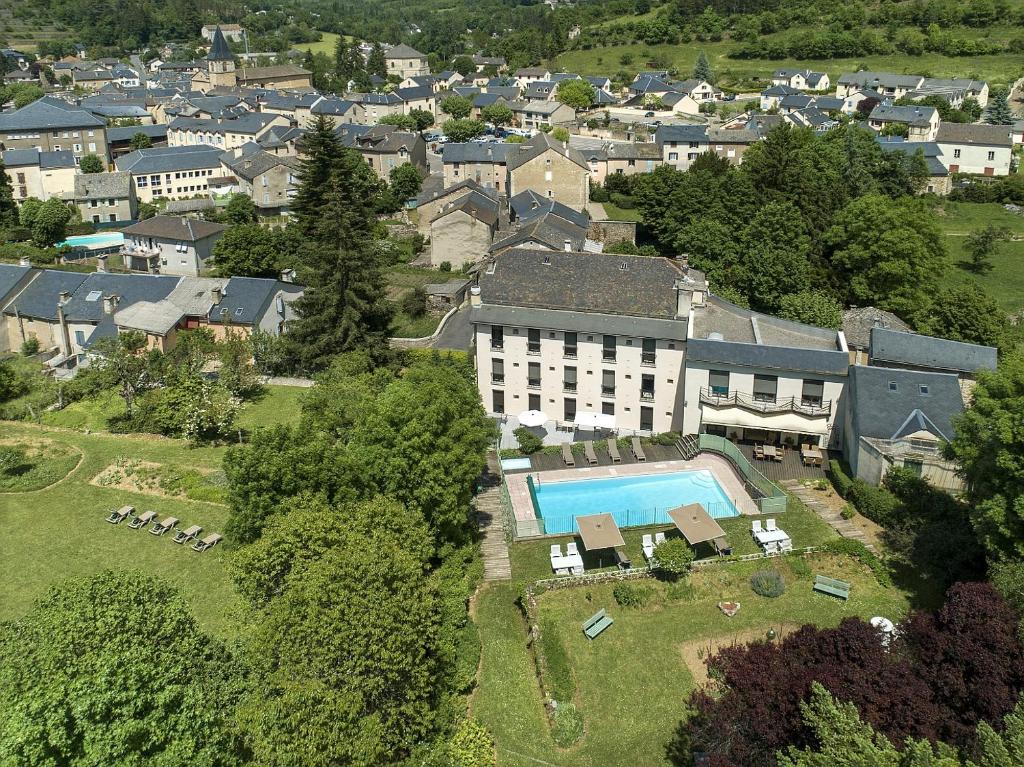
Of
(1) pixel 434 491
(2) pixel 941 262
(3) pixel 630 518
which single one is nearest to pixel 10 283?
(1) pixel 434 491

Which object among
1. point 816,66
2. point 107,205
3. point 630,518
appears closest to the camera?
point 630,518

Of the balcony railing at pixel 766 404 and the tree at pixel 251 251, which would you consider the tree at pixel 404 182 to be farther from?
the balcony railing at pixel 766 404

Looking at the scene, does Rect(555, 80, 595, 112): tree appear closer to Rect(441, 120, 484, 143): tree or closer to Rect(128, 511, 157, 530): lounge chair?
Rect(441, 120, 484, 143): tree

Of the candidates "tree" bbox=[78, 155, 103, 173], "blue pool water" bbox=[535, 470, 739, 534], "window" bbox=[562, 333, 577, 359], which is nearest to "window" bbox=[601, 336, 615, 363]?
"window" bbox=[562, 333, 577, 359]

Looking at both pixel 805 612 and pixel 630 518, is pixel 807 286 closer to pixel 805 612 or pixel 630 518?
pixel 630 518

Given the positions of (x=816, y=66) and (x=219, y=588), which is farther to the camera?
(x=816, y=66)

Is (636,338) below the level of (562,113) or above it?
below

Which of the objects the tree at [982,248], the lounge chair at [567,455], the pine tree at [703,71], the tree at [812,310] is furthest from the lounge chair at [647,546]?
the pine tree at [703,71]

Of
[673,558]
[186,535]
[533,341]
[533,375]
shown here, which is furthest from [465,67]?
[673,558]
